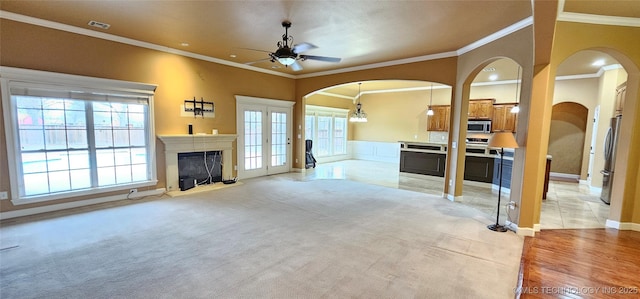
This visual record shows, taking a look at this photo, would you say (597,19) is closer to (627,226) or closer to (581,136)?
(627,226)

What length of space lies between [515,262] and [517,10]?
9.91ft

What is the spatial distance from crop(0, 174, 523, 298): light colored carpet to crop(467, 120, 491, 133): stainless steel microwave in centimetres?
504

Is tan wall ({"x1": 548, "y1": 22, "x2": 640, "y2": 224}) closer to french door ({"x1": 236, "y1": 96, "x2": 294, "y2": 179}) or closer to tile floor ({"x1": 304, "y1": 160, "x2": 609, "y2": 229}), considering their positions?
tile floor ({"x1": 304, "y1": 160, "x2": 609, "y2": 229})

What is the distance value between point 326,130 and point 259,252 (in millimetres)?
8172

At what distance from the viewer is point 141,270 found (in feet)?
8.59

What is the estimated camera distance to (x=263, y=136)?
7.56 meters

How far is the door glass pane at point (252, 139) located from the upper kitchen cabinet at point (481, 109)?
689 cm

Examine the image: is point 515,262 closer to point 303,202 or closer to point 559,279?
point 559,279

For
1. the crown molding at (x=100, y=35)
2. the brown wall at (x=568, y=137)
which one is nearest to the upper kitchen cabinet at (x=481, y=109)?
the brown wall at (x=568, y=137)

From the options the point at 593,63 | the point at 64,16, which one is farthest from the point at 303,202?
the point at 593,63

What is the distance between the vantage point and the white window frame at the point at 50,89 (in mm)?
3852

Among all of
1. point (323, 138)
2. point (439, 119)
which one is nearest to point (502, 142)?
point (439, 119)

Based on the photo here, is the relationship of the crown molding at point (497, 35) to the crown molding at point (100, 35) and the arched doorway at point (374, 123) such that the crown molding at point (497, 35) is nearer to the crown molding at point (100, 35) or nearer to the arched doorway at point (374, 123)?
the arched doorway at point (374, 123)

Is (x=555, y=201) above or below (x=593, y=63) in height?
below
